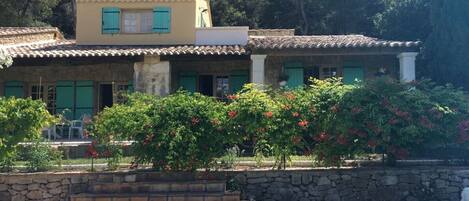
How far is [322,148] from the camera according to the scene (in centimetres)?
1101

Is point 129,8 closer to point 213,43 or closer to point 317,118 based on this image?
point 213,43

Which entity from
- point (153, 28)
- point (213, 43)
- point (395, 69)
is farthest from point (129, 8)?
point (395, 69)

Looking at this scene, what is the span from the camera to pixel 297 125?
1110cm

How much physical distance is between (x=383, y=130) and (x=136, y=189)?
5008mm

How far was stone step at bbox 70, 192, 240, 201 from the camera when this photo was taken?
10.4 meters

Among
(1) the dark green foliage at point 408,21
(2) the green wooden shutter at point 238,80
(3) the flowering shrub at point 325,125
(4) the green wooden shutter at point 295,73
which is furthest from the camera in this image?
(1) the dark green foliage at point 408,21

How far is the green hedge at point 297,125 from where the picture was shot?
1082cm

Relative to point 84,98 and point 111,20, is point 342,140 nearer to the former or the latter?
point 84,98

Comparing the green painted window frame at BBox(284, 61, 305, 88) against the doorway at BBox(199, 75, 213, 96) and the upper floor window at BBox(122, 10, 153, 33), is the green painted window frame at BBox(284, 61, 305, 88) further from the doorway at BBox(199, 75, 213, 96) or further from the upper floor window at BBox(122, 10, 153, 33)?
the upper floor window at BBox(122, 10, 153, 33)

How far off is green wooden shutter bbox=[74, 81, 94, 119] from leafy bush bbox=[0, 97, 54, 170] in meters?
8.44

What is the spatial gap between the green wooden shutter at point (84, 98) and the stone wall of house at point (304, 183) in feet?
28.9

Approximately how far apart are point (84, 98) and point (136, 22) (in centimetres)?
347

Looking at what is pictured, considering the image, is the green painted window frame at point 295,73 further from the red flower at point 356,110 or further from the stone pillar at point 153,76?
the red flower at point 356,110

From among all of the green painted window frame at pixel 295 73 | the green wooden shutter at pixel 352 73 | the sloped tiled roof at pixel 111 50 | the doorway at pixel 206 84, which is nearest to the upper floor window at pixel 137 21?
the sloped tiled roof at pixel 111 50
